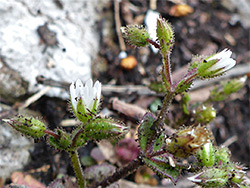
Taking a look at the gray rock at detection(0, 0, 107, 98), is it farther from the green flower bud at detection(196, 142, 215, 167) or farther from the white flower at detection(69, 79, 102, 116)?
the green flower bud at detection(196, 142, 215, 167)

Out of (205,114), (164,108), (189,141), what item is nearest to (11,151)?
(164,108)

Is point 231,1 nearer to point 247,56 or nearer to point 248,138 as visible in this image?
point 247,56

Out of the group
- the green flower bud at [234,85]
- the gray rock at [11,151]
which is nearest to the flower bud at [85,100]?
the gray rock at [11,151]

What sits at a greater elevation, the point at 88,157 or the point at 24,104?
the point at 24,104

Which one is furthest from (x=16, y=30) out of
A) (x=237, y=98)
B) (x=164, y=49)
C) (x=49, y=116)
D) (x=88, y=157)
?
(x=237, y=98)

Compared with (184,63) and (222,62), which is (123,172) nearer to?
(222,62)
